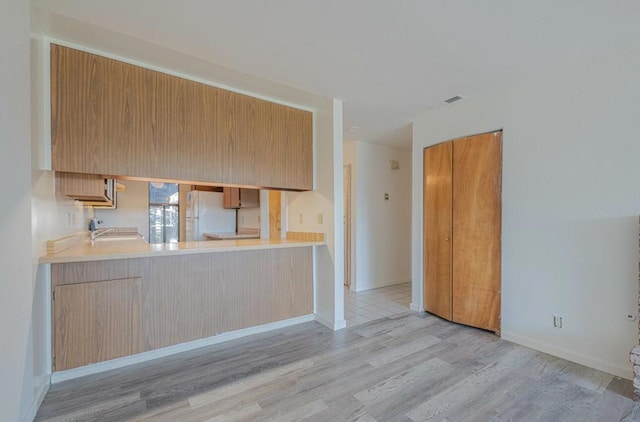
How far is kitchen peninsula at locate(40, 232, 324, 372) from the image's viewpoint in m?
2.12

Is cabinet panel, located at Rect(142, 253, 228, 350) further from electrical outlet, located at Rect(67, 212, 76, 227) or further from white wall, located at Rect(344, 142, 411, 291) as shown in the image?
white wall, located at Rect(344, 142, 411, 291)

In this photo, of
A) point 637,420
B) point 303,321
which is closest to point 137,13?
point 303,321

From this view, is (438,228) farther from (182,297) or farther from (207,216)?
(207,216)

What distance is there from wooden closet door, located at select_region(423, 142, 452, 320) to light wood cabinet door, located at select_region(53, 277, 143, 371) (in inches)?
120

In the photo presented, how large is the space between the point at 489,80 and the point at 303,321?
122 inches

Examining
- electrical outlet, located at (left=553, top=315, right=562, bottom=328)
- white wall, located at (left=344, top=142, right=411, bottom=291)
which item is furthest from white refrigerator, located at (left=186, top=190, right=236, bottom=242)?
electrical outlet, located at (left=553, top=315, right=562, bottom=328)

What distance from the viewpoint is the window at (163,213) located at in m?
6.77

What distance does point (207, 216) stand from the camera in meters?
5.91

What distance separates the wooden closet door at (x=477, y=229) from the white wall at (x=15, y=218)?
11.5 ft

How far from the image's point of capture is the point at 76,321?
2131 mm

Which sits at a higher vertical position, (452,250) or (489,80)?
(489,80)

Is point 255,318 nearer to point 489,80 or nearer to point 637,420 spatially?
point 637,420

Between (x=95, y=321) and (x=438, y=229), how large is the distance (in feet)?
11.1

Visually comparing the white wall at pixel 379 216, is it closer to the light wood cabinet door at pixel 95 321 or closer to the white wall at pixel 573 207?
the white wall at pixel 573 207
